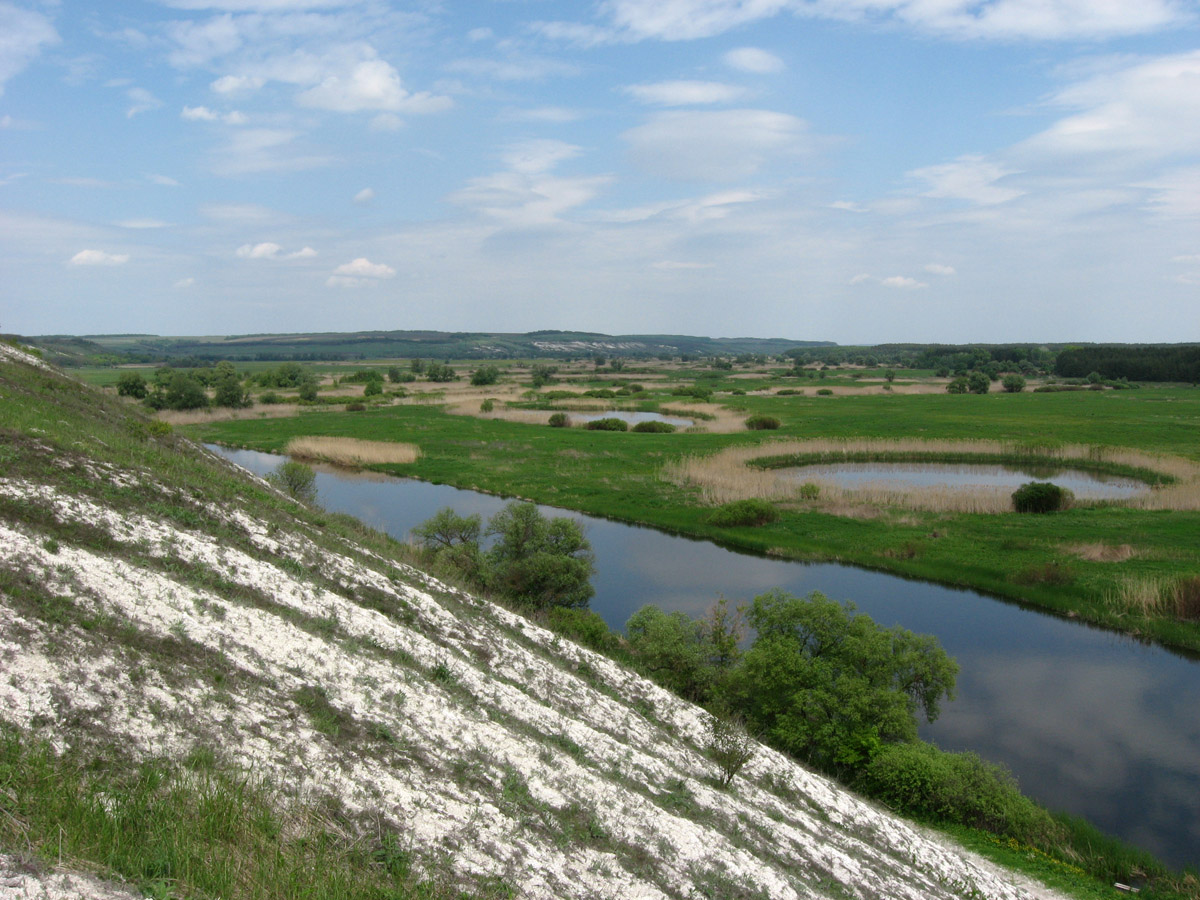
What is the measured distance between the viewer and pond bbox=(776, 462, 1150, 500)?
4572cm

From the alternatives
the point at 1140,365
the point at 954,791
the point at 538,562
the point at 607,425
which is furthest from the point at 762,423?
the point at 1140,365

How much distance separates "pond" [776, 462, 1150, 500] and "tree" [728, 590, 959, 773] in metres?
27.4

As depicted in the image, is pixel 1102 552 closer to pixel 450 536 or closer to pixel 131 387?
pixel 450 536

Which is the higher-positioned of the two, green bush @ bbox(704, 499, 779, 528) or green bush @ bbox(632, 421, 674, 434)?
green bush @ bbox(632, 421, 674, 434)

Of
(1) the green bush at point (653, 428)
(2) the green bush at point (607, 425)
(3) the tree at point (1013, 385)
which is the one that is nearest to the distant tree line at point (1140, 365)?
(3) the tree at point (1013, 385)

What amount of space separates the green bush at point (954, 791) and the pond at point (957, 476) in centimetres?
2970

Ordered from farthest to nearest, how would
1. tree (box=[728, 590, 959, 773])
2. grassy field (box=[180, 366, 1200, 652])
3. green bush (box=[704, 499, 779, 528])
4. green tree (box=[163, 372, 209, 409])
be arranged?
green tree (box=[163, 372, 209, 409]), green bush (box=[704, 499, 779, 528]), grassy field (box=[180, 366, 1200, 652]), tree (box=[728, 590, 959, 773])

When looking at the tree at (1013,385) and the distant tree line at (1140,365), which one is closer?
the tree at (1013,385)

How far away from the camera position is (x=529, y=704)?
39.8 feet

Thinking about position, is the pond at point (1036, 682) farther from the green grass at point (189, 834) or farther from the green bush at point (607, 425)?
the green bush at point (607, 425)

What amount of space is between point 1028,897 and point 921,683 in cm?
600

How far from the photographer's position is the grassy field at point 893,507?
2867 cm

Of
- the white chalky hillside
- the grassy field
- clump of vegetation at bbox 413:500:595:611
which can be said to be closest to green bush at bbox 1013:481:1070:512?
the grassy field

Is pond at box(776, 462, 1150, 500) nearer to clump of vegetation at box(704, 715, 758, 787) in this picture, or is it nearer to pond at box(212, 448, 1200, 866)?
pond at box(212, 448, 1200, 866)
